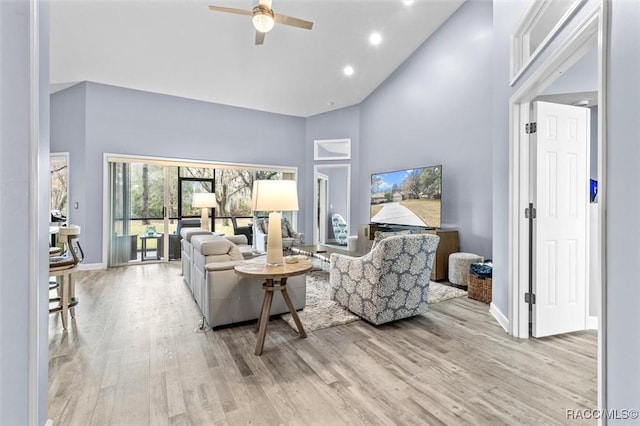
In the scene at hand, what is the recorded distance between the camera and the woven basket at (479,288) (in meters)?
3.62

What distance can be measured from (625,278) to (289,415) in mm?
1681

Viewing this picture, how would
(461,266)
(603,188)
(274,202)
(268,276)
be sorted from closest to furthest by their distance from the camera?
(603,188), (268,276), (274,202), (461,266)

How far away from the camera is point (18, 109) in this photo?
3.76 ft

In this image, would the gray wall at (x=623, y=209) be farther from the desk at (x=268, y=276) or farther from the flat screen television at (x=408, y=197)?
the flat screen television at (x=408, y=197)

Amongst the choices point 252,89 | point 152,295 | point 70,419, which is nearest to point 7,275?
point 70,419

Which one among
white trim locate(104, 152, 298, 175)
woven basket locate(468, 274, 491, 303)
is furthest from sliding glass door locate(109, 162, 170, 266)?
woven basket locate(468, 274, 491, 303)

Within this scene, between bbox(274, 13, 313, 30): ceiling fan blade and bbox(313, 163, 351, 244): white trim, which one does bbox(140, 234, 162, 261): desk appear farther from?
bbox(274, 13, 313, 30): ceiling fan blade

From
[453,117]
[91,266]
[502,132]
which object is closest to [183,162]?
[91,266]

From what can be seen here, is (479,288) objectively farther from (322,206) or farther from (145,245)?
(145,245)

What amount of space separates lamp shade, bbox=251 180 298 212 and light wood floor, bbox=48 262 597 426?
3.72ft

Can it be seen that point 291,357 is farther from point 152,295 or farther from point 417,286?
point 152,295

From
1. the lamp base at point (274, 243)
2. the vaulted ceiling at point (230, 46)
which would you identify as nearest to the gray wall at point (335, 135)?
the vaulted ceiling at point (230, 46)

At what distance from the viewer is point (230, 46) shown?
15.2 feet

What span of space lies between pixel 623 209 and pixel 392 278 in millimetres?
1811
